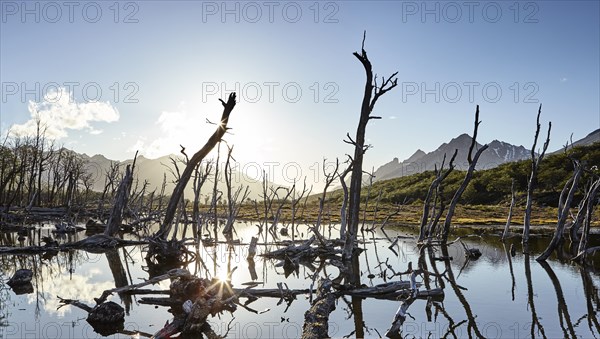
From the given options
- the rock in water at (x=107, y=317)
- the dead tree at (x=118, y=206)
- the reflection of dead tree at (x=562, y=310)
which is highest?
the dead tree at (x=118, y=206)

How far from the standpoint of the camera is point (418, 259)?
916 inches

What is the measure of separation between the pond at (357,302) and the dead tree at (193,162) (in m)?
2.98

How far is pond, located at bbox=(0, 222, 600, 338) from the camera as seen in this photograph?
1073cm

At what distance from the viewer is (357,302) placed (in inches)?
535

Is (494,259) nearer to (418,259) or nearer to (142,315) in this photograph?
(418,259)

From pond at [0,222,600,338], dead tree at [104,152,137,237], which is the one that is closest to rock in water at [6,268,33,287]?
pond at [0,222,600,338]

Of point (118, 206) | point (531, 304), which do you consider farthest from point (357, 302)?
point (118, 206)

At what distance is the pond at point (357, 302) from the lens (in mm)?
10734

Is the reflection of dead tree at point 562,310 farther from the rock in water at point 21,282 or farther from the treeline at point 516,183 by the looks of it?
the treeline at point 516,183

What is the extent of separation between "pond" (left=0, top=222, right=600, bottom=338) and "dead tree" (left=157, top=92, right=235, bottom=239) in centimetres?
298

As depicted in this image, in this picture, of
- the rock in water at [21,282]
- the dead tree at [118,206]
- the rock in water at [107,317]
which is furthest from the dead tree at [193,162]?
the rock in water at [107,317]

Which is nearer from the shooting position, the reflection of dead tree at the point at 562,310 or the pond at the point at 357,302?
the pond at the point at 357,302

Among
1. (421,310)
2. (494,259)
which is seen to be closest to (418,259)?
(494,259)

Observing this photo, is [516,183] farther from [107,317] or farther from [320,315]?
[107,317]
